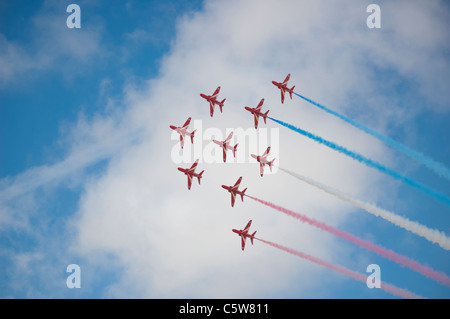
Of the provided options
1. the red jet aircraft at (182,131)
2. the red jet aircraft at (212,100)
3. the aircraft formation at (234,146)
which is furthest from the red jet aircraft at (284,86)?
the red jet aircraft at (182,131)

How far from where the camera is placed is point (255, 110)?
92.7 metres

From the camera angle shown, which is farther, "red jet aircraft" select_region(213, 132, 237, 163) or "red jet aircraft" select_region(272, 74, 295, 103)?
"red jet aircraft" select_region(272, 74, 295, 103)

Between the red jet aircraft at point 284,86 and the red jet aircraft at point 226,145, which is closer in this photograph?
the red jet aircraft at point 226,145

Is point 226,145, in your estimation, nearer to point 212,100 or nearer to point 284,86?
point 212,100

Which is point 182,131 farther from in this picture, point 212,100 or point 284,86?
point 284,86

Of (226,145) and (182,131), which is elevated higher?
(182,131)

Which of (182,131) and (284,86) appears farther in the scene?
(284,86)

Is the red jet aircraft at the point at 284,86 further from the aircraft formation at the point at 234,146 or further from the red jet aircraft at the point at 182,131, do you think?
the red jet aircraft at the point at 182,131

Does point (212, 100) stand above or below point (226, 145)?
above

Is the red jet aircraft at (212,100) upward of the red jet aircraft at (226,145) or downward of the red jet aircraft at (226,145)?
upward

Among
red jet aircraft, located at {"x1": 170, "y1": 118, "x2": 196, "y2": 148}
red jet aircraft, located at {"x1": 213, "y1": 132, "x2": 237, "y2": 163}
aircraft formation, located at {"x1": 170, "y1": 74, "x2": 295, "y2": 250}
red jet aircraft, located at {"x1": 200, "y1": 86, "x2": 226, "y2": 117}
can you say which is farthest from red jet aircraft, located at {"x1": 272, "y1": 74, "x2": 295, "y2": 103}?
red jet aircraft, located at {"x1": 170, "y1": 118, "x2": 196, "y2": 148}

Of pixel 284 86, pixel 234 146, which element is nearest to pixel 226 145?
pixel 234 146

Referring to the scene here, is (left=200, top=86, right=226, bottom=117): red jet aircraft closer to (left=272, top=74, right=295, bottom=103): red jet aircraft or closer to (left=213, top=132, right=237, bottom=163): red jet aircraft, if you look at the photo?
(left=213, top=132, right=237, bottom=163): red jet aircraft
